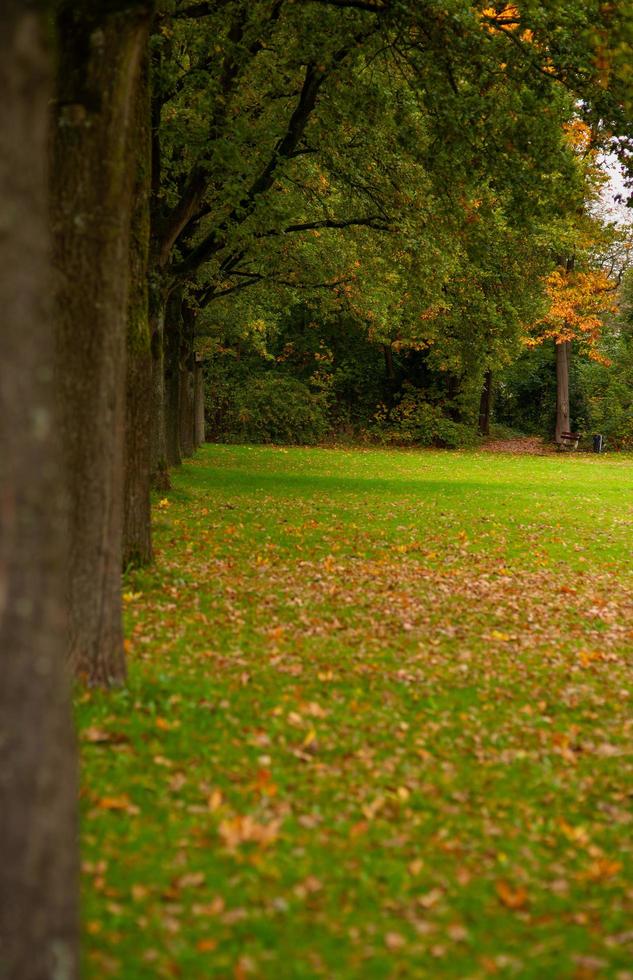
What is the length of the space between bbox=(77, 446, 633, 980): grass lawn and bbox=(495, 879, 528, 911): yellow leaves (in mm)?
19

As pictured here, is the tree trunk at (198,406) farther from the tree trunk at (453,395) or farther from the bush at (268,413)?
the tree trunk at (453,395)

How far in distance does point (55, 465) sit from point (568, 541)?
16019 millimetres

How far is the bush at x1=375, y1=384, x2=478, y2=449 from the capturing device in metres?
46.9

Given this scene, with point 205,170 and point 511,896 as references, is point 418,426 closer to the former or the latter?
point 205,170

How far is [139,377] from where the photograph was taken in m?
11.8

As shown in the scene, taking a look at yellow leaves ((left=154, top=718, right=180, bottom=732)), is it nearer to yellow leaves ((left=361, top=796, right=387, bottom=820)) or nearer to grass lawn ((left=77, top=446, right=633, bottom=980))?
grass lawn ((left=77, top=446, right=633, bottom=980))

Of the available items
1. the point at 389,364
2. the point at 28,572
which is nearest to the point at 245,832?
the point at 28,572

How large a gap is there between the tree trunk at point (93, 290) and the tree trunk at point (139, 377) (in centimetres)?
384

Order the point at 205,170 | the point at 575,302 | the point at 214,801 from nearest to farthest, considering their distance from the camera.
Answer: the point at 214,801
the point at 205,170
the point at 575,302

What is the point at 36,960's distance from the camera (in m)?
3.43

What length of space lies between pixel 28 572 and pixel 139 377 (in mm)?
8637

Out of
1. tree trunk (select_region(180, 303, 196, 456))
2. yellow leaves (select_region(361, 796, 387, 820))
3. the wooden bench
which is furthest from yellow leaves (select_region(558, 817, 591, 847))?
the wooden bench

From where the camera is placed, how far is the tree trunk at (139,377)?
36.2ft

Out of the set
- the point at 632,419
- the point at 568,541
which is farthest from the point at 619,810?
the point at 632,419
